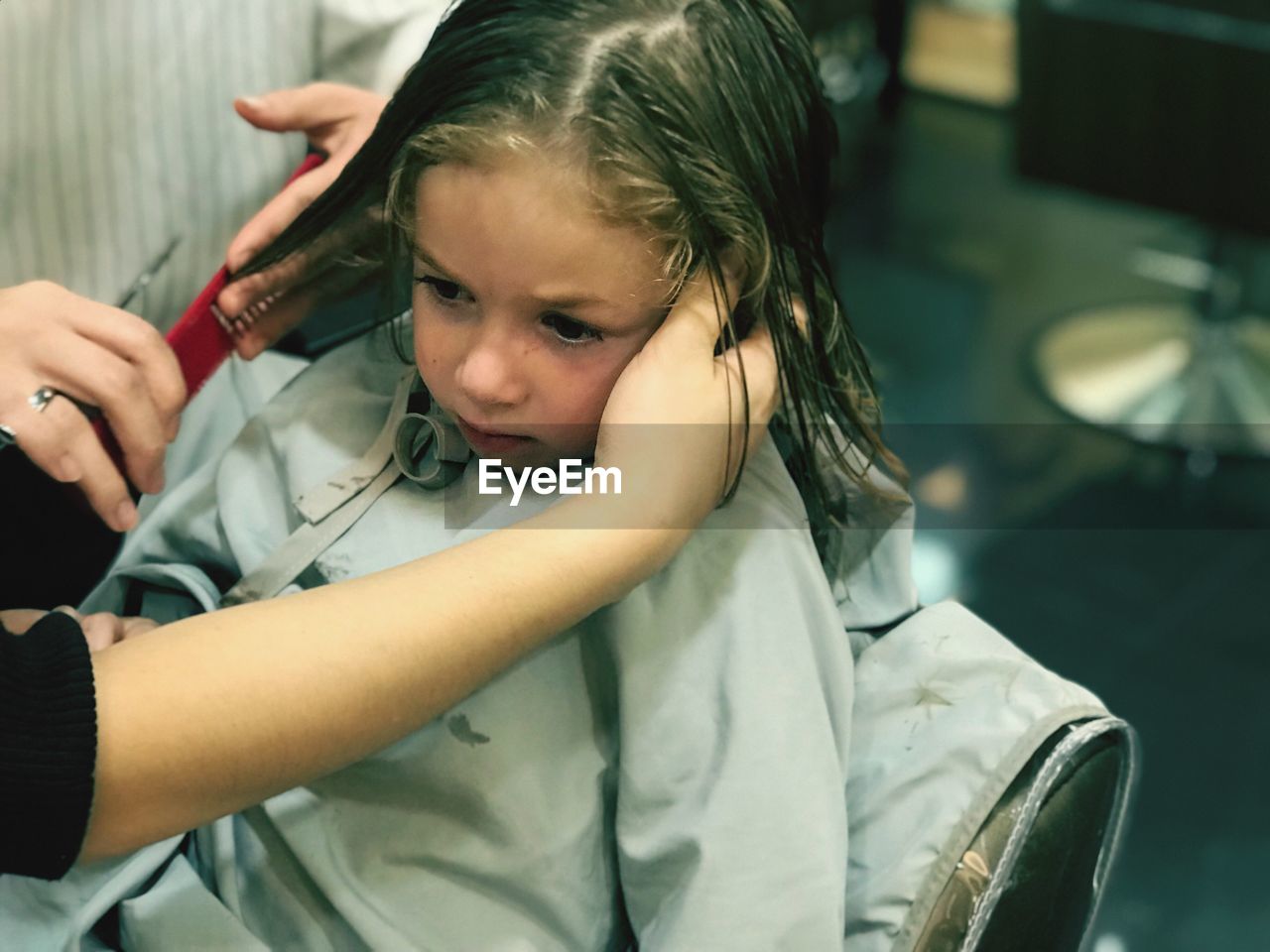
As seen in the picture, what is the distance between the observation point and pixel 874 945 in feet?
2.76

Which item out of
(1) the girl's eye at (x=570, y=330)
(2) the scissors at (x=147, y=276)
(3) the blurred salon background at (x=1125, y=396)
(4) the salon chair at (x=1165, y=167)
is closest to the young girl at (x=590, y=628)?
(1) the girl's eye at (x=570, y=330)

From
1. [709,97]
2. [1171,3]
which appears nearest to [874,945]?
[709,97]

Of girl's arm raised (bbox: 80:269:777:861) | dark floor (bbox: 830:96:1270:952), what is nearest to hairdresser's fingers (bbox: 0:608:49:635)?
girl's arm raised (bbox: 80:269:777:861)

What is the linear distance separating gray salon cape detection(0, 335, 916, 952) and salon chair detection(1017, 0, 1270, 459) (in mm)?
1764

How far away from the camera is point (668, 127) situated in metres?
0.89

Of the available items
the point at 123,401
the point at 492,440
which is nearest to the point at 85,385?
the point at 123,401

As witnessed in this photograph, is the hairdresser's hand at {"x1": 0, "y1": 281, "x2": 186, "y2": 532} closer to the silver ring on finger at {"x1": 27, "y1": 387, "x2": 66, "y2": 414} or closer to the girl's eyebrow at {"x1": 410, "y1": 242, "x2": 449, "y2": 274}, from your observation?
the silver ring on finger at {"x1": 27, "y1": 387, "x2": 66, "y2": 414}

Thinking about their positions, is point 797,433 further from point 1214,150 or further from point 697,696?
point 1214,150

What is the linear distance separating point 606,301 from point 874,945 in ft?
1.42

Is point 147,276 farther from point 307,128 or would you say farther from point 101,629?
point 101,629

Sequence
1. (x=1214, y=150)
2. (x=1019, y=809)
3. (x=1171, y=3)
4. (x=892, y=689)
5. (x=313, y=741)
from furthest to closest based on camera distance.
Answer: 1. (x=1171, y=3)
2. (x=1214, y=150)
3. (x=892, y=689)
4. (x=1019, y=809)
5. (x=313, y=741)

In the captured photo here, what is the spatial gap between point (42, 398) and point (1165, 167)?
2.12m

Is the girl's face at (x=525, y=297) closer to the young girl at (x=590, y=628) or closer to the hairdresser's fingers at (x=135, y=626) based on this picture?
the young girl at (x=590, y=628)

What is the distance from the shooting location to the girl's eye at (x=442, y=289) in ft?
3.08
